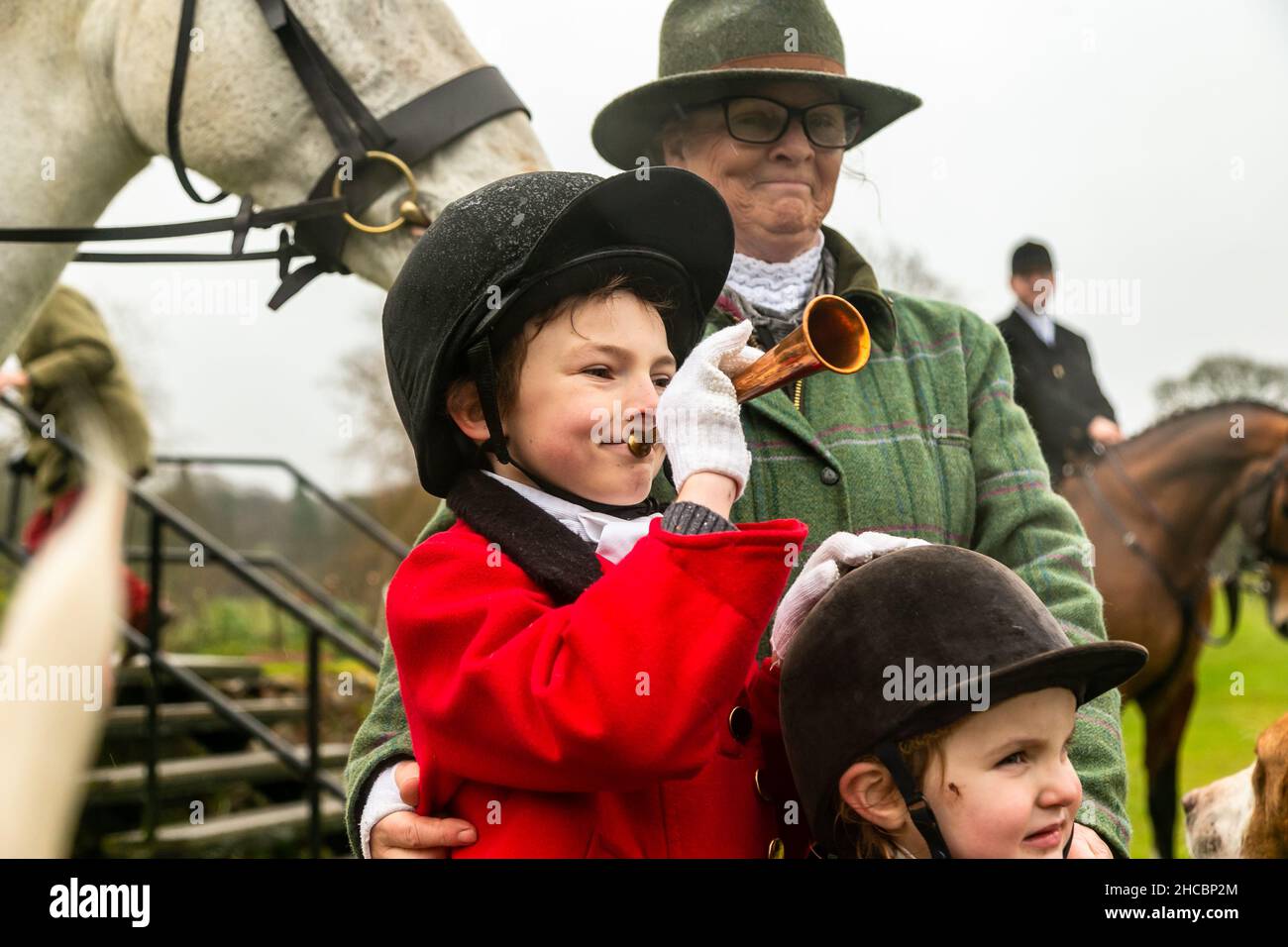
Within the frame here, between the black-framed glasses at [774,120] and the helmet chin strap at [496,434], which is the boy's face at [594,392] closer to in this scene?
the helmet chin strap at [496,434]

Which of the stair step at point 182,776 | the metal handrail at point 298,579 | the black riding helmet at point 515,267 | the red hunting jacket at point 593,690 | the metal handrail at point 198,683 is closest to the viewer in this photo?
the red hunting jacket at point 593,690

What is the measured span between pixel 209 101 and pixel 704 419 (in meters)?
1.79

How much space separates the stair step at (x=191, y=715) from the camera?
17.3 ft

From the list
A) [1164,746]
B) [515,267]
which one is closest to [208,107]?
[515,267]

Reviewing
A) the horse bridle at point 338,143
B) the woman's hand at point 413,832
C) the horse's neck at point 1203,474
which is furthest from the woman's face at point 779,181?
the horse's neck at point 1203,474

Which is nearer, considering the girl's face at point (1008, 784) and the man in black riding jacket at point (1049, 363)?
the girl's face at point (1008, 784)

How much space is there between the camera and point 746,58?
200cm

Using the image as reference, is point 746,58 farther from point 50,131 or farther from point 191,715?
point 191,715

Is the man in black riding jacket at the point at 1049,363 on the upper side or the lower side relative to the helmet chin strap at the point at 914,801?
upper

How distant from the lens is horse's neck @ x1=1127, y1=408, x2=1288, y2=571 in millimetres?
5297

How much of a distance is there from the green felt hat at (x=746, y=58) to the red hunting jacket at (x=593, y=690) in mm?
865

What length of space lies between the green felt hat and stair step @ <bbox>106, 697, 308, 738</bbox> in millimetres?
3915
